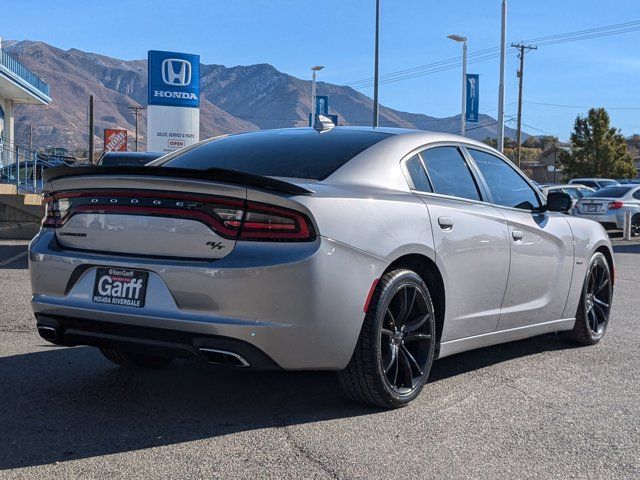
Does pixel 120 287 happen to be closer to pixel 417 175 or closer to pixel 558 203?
pixel 417 175

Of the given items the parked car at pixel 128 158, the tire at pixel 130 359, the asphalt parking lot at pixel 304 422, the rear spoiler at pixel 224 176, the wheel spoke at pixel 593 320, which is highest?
the parked car at pixel 128 158

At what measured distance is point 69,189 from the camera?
4121mm

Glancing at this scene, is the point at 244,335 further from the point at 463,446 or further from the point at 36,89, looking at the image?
the point at 36,89

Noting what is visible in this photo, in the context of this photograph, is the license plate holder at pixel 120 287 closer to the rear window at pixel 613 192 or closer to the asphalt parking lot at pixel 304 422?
the asphalt parking lot at pixel 304 422

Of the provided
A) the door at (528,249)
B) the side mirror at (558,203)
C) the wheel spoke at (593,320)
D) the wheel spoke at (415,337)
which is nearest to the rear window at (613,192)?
the wheel spoke at (593,320)

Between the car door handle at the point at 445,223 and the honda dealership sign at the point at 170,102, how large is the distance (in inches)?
691

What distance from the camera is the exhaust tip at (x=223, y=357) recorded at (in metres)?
3.60

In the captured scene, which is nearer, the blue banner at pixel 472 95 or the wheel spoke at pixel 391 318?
the wheel spoke at pixel 391 318

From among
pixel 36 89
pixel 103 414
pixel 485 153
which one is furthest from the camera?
pixel 36 89

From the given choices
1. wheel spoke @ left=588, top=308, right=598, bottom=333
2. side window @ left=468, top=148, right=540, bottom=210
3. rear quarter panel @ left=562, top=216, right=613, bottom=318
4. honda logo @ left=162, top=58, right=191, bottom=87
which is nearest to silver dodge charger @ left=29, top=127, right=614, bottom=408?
side window @ left=468, top=148, right=540, bottom=210

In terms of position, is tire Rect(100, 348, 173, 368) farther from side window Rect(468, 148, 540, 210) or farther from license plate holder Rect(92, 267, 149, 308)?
side window Rect(468, 148, 540, 210)

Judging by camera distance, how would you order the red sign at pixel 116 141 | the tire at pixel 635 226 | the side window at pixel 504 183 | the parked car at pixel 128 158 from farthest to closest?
the red sign at pixel 116 141 < the tire at pixel 635 226 < the parked car at pixel 128 158 < the side window at pixel 504 183

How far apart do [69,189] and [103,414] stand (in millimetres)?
1186

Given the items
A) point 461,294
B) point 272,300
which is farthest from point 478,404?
point 272,300
